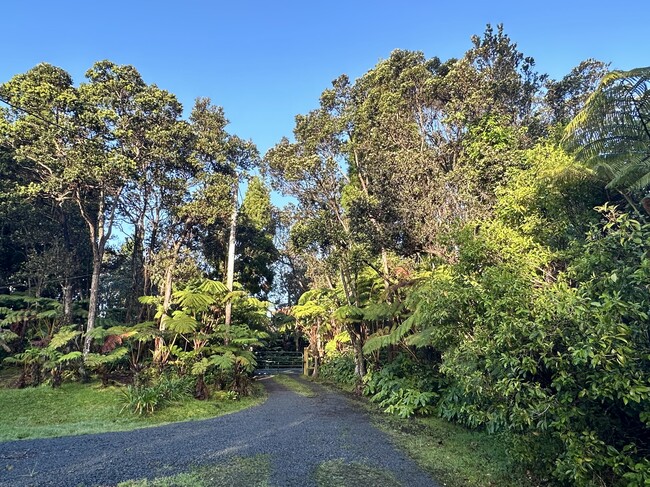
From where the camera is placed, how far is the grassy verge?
3.80 m

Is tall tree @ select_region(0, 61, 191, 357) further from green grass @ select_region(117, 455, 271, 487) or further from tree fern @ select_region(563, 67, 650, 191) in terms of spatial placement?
tree fern @ select_region(563, 67, 650, 191)

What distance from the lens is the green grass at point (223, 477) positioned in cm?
347

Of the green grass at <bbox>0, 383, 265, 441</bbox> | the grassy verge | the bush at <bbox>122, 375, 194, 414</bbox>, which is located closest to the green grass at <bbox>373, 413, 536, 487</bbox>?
the grassy verge

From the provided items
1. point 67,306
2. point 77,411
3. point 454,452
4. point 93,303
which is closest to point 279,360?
point 67,306

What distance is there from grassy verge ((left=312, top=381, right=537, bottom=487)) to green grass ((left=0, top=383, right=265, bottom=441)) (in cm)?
372

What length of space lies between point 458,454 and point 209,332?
8071 millimetres

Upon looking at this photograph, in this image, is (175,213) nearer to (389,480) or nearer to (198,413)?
(198,413)

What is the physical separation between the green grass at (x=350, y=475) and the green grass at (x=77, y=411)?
12.8 feet

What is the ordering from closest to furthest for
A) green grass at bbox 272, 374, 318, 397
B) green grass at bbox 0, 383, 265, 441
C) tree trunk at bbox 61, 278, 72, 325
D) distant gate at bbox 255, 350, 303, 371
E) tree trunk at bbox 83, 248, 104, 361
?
green grass at bbox 0, 383, 265, 441, tree trunk at bbox 83, 248, 104, 361, tree trunk at bbox 61, 278, 72, 325, green grass at bbox 272, 374, 318, 397, distant gate at bbox 255, 350, 303, 371

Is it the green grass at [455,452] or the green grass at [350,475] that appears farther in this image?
the green grass at [455,452]

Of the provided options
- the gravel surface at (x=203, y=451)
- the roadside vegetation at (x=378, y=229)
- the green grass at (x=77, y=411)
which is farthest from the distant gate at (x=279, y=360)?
the gravel surface at (x=203, y=451)

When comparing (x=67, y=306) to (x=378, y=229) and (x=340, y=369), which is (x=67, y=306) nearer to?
(x=340, y=369)

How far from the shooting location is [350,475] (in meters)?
3.82

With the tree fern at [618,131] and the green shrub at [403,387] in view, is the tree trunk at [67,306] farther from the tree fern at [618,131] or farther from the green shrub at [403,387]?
the tree fern at [618,131]
